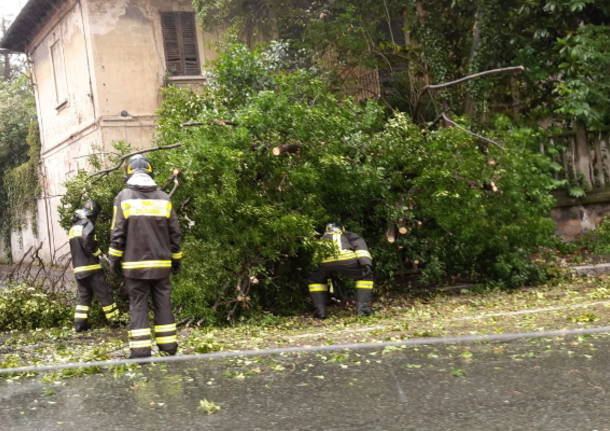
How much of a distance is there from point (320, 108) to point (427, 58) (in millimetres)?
4988

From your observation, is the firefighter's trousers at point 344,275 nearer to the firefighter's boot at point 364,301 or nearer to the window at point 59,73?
the firefighter's boot at point 364,301

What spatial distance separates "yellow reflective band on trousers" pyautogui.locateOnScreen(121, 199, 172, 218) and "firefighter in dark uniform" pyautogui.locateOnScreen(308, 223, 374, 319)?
2898 millimetres

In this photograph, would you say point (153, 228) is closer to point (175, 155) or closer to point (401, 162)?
point (175, 155)

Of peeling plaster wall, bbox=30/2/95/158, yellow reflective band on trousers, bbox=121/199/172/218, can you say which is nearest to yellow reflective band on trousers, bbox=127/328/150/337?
yellow reflective band on trousers, bbox=121/199/172/218

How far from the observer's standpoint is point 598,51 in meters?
11.7

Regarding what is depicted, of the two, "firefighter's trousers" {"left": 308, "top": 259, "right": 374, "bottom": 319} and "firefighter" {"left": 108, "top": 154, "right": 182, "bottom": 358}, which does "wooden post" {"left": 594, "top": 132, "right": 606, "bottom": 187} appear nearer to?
"firefighter's trousers" {"left": 308, "top": 259, "right": 374, "bottom": 319}

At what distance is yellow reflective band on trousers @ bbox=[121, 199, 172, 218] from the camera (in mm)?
6836

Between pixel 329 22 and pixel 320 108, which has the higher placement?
pixel 329 22

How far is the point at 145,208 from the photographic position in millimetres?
6871

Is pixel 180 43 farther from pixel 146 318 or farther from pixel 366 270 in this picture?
pixel 146 318

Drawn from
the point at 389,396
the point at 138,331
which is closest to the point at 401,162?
the point at 138,331

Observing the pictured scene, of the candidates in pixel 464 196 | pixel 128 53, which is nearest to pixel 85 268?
pixel 464 196

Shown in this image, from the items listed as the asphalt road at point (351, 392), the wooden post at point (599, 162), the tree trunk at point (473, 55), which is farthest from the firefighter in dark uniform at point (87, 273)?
the wooden post at point (599, 162)

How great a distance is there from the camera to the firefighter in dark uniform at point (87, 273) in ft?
32.0
